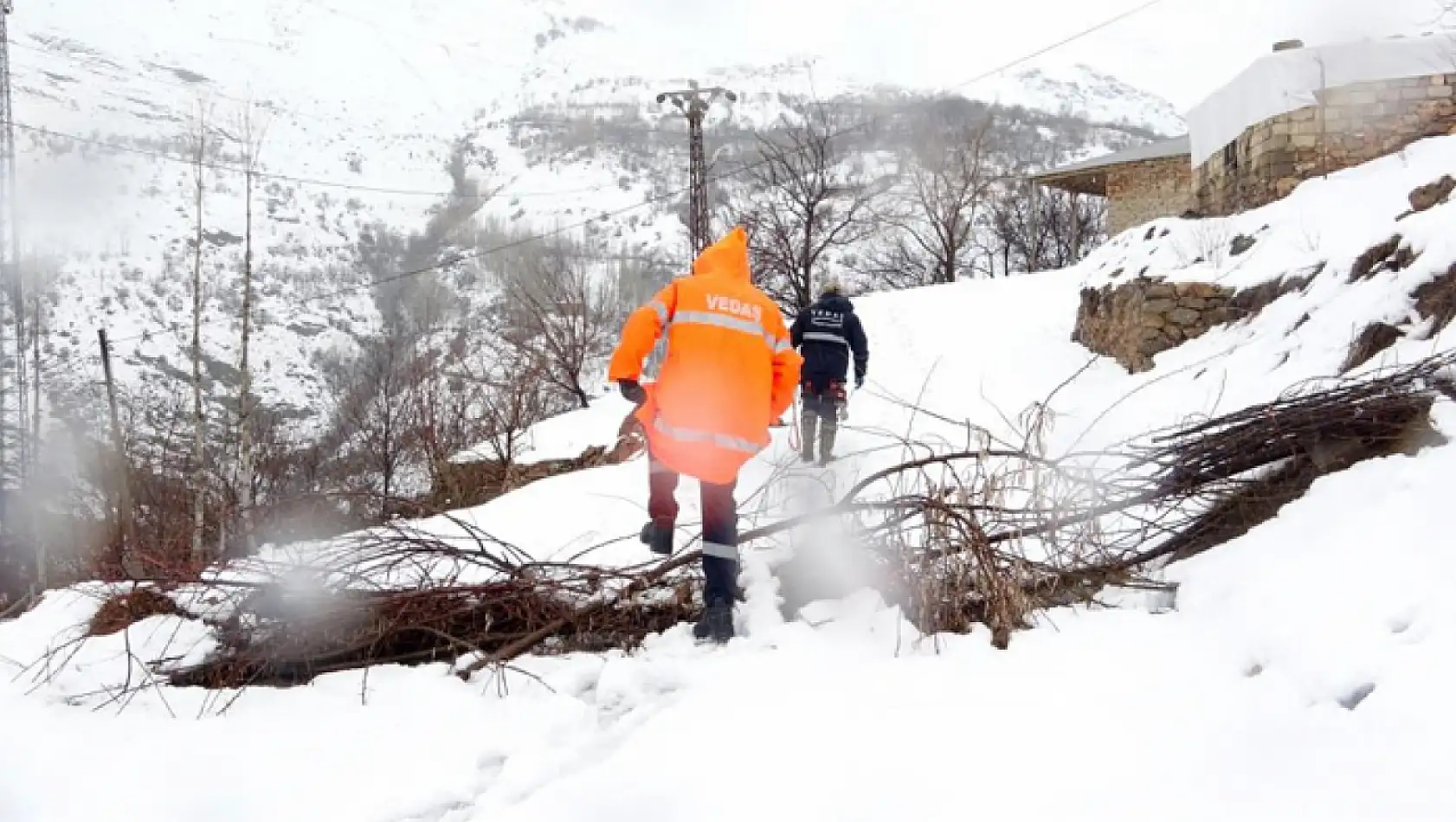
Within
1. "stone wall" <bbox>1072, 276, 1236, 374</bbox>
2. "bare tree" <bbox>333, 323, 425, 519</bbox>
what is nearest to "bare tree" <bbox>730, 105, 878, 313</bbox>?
"bare tree" <bbox>333, 323, 425, 519</bbox>

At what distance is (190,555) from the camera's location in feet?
11.6

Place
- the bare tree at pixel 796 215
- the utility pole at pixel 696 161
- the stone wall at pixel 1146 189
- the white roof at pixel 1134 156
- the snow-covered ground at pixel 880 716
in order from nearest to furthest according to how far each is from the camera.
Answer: the snow-covered ground at pixel 880 716 → the utility pole at pixel 696 161 → the stone wall at pixel 1146 189 → the white roof at pixel 1134 156 → the bare tree at pixel 796 215

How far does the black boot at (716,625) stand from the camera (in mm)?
3270

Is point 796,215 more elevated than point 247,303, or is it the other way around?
point 796,215

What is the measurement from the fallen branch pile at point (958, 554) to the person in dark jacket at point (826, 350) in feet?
16.2

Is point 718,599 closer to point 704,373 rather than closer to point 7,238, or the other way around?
point 704,373

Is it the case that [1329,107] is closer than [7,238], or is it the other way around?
[1329,107]

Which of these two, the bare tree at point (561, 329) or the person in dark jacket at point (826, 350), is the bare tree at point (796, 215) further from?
the person in dark jacket at point (826, 350)

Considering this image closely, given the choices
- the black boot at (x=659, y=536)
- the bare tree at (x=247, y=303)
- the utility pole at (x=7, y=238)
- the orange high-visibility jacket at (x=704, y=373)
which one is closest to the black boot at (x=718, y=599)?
the orange high-visibility jacket at (x=704, y=373)

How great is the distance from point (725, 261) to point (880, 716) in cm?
200

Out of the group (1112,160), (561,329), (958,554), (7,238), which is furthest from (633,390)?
(7,238)

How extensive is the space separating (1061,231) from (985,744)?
44.4 m

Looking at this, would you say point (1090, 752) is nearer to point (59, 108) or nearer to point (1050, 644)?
point (1050, 644)

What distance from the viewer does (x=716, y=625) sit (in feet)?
10.8
